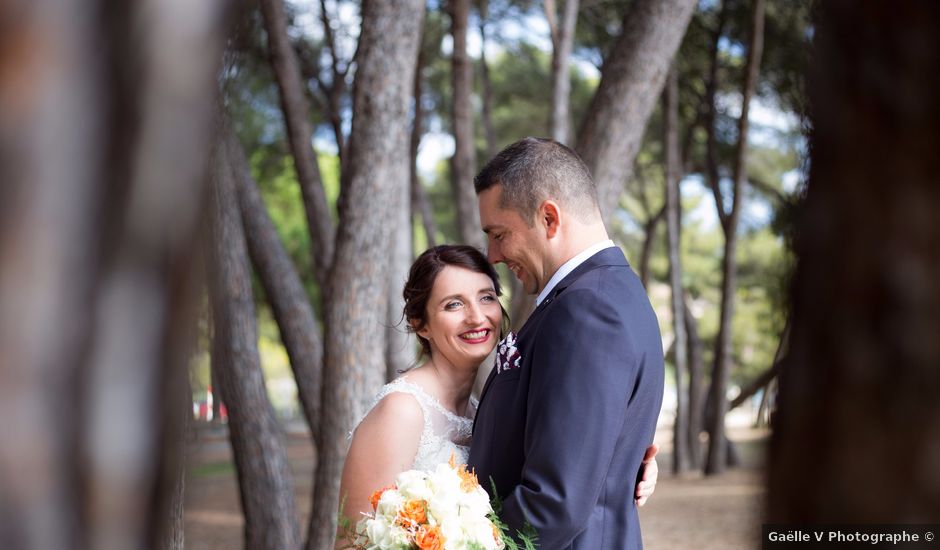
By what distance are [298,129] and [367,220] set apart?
11.6 ft

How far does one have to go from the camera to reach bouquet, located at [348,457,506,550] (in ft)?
8.43

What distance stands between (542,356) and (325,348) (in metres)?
3.23

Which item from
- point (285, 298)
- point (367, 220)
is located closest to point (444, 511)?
point (367, 220)

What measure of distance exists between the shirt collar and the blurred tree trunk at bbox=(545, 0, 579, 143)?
19.5ft

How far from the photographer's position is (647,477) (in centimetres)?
328

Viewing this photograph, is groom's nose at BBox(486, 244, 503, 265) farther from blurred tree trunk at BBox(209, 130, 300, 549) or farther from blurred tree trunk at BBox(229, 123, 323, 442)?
blurred tree trunk at BBox(229, 123, 323, 442)

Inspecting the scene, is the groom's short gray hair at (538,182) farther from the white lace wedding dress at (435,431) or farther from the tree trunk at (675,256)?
the tree trunk at (675,256)

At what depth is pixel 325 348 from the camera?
5949mm

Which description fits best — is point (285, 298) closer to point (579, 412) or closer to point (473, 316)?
point (473, 316)

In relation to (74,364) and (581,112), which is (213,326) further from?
(581,112)

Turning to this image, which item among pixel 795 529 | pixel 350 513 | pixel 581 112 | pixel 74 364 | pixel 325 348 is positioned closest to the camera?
pixel 74 364

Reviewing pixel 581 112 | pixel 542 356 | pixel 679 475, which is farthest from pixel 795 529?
Answer: pixel 581 112

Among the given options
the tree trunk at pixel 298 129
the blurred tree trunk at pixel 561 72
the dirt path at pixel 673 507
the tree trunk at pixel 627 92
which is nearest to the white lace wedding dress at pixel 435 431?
the dirt path at pixel 673 507

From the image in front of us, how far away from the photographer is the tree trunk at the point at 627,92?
5.90 m
